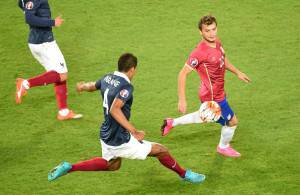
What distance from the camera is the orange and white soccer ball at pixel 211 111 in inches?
320

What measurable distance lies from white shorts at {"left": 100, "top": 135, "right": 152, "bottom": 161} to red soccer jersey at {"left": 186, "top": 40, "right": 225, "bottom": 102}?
4.27 ft

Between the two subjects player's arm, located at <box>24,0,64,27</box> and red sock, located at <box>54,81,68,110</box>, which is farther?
red sock, located at <box>54,81,68,110</box>

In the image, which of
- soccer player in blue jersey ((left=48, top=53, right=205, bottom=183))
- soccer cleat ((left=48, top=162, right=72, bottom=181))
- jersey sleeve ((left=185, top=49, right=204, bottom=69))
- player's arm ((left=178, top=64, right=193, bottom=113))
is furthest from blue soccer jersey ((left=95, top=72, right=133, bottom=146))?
jersey sleeve ((left=185, top=49, right=204, bottom=69))

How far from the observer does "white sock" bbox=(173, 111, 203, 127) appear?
8.85m

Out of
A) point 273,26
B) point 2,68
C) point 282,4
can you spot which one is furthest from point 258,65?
point 2,68

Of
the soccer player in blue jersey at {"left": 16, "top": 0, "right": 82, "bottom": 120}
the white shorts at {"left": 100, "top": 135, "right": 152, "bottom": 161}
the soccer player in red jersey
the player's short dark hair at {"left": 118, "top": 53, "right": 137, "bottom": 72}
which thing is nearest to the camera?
the player's short dark hair at {"left": 118, "top": 53, "right": 137, "bottom": 72}

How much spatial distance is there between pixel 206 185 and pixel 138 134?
4.93 feet

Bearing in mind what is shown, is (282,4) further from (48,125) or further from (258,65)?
(48,125)

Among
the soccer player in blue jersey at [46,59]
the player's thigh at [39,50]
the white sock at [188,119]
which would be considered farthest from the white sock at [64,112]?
the white sock at [188,119]

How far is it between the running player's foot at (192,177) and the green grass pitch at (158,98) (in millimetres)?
81

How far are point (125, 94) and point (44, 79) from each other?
3042 mm

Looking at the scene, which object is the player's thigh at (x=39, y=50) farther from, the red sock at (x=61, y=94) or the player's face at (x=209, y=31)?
the player's face at (x=209, y=31)

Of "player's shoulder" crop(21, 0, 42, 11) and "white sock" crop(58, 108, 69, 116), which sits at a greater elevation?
"player's shoulder" crop(21, 0, 42, 11)

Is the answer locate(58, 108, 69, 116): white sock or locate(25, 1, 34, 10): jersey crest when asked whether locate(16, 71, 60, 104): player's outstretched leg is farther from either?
locate(25, 1, 34, 10): jersey crest
